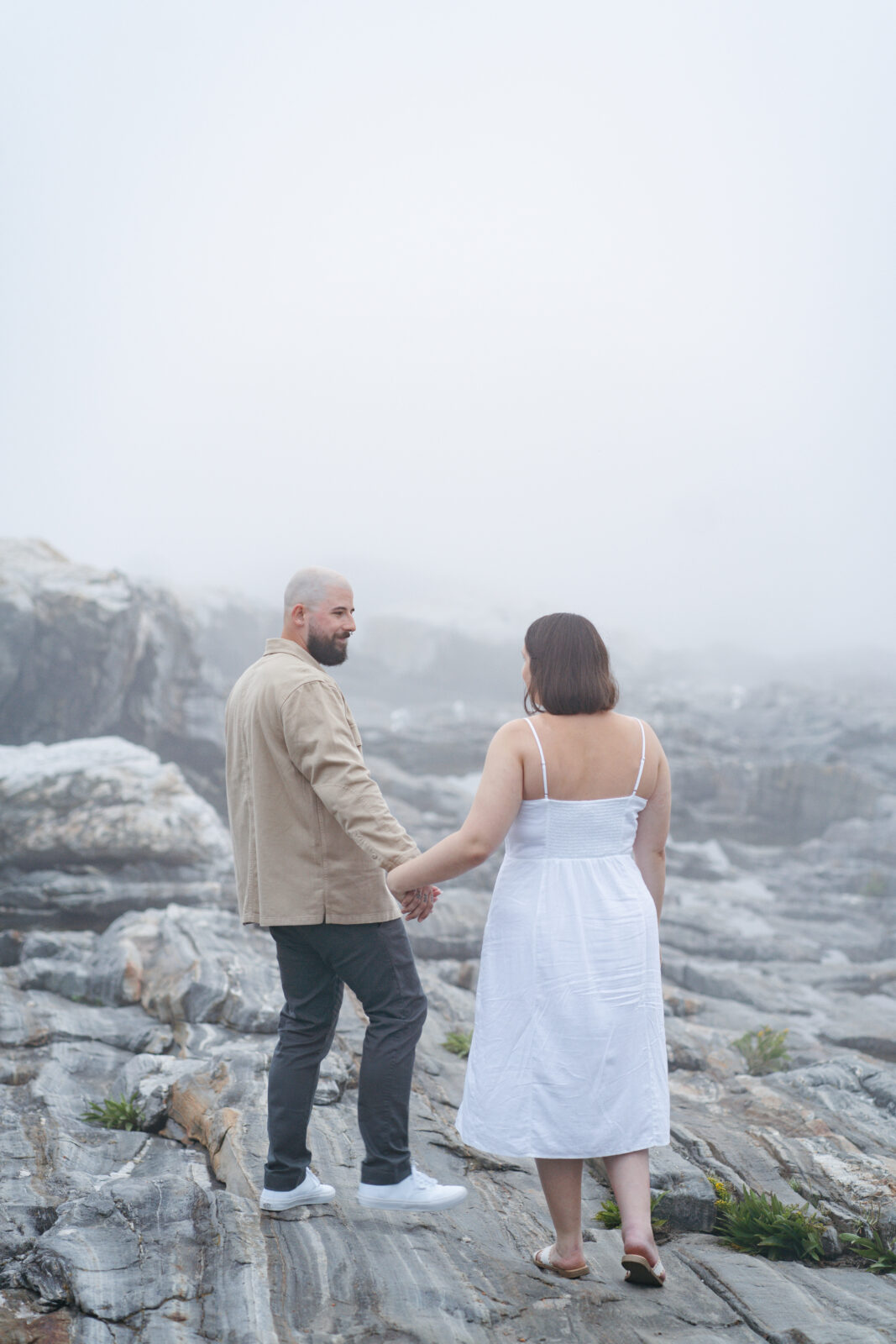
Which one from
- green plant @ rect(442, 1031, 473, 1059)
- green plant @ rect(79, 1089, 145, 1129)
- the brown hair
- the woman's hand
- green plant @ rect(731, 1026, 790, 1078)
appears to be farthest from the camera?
green plant @ rect(731, 1026, 790, 1078)

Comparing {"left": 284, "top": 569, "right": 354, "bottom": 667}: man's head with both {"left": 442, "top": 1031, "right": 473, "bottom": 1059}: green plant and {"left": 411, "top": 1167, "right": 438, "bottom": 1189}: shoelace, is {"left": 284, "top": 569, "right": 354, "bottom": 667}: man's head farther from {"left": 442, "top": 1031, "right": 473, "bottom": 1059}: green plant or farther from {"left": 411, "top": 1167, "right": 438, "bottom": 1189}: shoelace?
{"left": 442, "top": 1031, "right": 473, "bottom": 1059}: green plant

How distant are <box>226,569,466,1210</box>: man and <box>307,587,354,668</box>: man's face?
10 centimetres

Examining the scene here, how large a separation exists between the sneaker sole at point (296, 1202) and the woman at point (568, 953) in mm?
809

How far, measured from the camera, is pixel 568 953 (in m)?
2.71

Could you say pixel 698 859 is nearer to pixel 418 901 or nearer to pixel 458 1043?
pixel 458 1043

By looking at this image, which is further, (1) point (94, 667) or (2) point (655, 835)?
(1) point (94, 667)

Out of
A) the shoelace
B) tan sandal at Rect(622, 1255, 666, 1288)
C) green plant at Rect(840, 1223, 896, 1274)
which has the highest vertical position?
tan sandal at Rect(622, 1255, 666, 1288)

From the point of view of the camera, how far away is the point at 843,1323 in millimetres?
2609

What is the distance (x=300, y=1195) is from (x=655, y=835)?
185cm

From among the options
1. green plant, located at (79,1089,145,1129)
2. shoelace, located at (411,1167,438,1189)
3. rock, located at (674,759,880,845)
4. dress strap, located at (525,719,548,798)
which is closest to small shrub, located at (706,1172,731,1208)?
shoelace, located at (411,1167,438,1189)

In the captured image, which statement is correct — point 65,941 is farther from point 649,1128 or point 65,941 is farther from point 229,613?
point 229,613

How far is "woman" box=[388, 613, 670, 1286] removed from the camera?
2.71m

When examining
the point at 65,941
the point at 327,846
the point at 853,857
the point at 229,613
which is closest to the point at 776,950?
the point at 853,857

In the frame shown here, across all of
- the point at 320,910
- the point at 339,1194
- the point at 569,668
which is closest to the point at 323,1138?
the point at 339,1194
